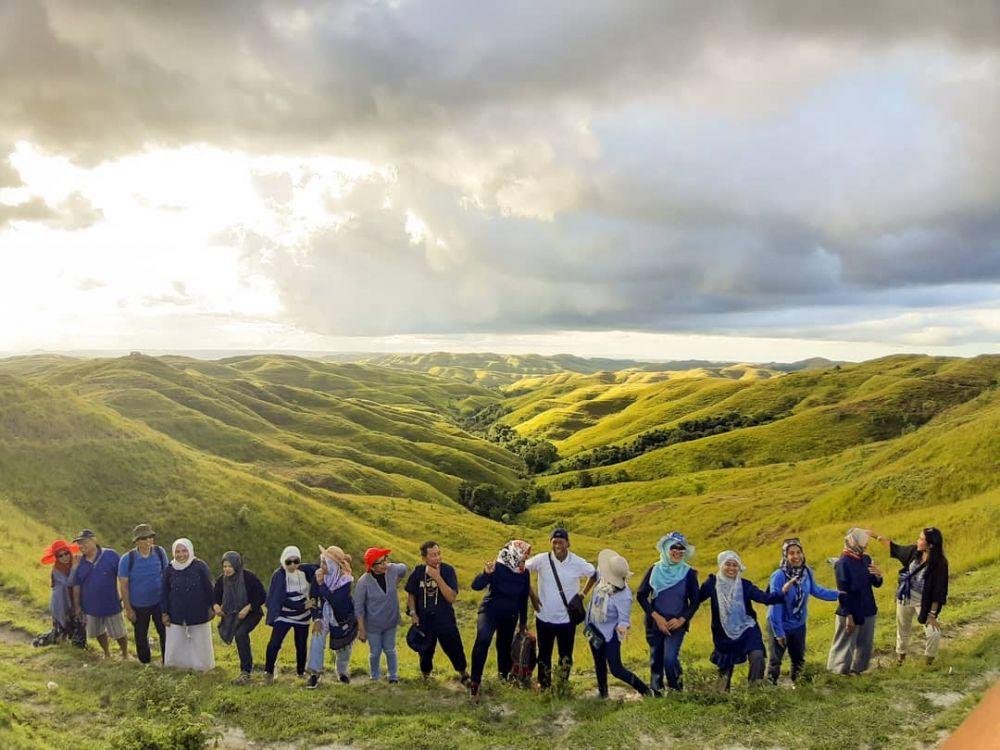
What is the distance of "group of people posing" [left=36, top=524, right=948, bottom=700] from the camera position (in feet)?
36.2

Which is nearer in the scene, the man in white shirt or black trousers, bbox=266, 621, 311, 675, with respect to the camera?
the man in white shirt

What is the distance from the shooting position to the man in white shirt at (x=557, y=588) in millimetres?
11242

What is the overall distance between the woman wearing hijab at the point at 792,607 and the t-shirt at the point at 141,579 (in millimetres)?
13865

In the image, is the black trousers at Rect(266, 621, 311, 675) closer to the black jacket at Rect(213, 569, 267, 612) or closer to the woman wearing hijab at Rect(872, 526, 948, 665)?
the black jacket at Rect(213, 569, 267, 612)

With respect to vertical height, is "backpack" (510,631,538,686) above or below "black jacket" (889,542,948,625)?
below

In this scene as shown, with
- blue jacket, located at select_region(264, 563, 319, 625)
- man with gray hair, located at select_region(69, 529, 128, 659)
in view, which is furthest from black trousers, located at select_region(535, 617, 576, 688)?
man with gray hair, located at select_region(69, 529, 128, 659)

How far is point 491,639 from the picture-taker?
36.9 feet

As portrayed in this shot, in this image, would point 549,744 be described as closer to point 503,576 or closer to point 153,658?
point 503,576

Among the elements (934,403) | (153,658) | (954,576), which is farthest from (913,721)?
(934,403)

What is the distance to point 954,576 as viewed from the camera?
1859 cm

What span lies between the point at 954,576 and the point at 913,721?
12159mm

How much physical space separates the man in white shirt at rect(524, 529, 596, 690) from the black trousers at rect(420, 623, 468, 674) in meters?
1.97

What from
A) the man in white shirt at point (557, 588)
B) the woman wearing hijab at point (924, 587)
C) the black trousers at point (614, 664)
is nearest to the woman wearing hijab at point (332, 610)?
the man in white shirt at point (557, 588)

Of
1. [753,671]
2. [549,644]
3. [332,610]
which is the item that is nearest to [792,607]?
[753,671]
